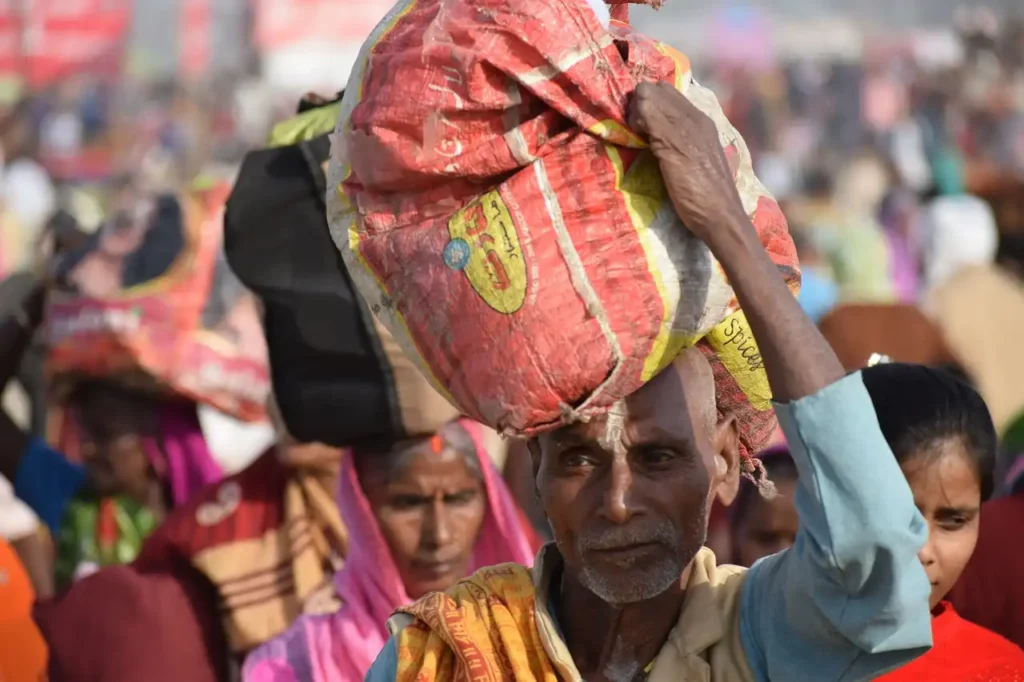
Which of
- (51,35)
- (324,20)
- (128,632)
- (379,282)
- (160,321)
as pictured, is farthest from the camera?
(51,35)

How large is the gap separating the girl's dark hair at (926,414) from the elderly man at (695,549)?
62 cm

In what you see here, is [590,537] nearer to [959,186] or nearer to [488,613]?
[488,613]

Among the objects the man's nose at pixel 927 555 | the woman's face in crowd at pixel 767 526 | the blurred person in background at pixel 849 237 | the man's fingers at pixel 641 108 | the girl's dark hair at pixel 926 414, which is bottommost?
the blurred person in background at pixel 849 237

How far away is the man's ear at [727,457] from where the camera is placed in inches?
112

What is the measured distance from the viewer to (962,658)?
322cm

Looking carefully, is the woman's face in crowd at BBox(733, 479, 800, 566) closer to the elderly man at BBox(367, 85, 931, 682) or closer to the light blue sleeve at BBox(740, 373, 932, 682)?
the elderly man at BBox(367, 85, 931, 682)

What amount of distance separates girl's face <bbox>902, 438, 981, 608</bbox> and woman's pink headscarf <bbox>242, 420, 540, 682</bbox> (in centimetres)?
127

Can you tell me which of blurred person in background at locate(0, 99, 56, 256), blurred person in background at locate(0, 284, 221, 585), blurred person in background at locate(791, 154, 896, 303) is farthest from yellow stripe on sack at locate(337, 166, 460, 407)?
blurred person in background at locate(0, 99, 56, 256)

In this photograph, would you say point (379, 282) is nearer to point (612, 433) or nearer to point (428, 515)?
point (612, 433)

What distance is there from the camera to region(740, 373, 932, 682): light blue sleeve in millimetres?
2346

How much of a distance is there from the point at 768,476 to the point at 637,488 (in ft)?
7.31

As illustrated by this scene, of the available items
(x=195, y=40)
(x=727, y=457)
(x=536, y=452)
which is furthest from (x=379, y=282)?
(x=195, y=40)

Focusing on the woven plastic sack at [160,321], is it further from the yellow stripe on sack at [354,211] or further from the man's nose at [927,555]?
the yellow stripe on sack at [354,211]

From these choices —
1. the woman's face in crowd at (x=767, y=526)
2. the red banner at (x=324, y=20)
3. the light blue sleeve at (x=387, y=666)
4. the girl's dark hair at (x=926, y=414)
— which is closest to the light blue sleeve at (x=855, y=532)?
the light blue sleeve at (x=387, y=666)
